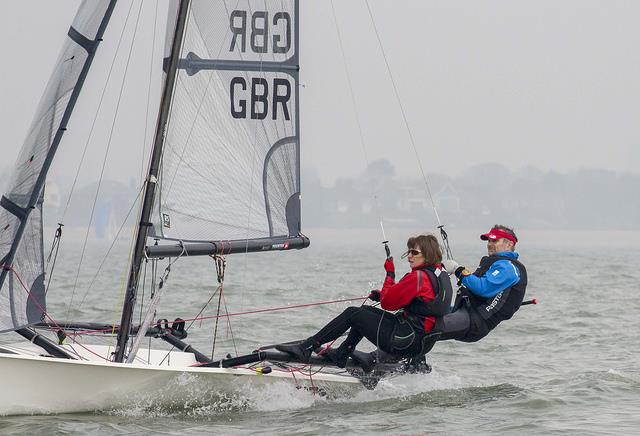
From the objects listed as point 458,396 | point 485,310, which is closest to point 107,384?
point 458,396

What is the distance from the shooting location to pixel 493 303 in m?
7.08

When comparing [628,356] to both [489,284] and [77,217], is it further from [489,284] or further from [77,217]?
[77,217]

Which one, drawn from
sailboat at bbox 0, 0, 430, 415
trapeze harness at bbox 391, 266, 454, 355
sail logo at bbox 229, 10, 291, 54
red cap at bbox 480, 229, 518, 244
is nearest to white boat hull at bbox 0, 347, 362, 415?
sailboat at bbox 0, 0, 430, 415

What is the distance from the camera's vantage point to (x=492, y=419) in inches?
258

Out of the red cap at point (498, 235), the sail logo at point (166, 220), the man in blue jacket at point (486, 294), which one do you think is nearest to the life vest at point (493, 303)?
the man in blue jacket at point (486, 294)

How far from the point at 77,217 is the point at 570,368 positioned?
142 metres

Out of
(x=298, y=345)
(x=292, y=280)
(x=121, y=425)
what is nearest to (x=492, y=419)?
(x=298, y=345)

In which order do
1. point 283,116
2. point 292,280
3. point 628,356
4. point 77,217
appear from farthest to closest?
point 77,217
point 292,280
point 628,356
point 283,116

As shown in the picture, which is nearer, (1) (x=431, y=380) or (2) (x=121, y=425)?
(2) (x=121, y=425)

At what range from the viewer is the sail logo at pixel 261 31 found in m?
7.36

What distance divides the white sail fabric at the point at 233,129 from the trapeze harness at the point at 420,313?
1.12 m

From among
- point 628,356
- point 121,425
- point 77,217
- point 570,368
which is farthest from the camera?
point 77,217

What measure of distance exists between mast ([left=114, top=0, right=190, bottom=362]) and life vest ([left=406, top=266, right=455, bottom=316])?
5.84ft

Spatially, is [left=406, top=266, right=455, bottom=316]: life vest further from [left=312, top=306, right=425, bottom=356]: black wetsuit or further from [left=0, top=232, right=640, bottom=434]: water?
[left=0, top=232, right=640, bottom=434]: water
